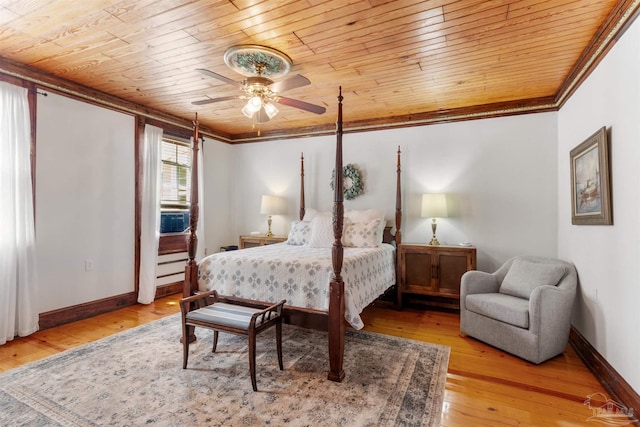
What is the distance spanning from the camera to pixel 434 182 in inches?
173

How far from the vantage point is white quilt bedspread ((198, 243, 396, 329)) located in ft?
8.59

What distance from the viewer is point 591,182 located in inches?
104

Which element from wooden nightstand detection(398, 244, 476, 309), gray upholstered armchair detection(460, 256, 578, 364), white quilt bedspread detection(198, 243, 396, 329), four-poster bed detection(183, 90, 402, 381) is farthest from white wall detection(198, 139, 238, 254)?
gray upholstered armchair detection(460, 256, 578, 364)

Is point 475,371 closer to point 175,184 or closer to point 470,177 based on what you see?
point 470,177

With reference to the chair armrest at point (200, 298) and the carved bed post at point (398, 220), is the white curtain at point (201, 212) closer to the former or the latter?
the chair armrest at point (200, 298)

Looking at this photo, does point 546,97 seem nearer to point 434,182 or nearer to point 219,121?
point 434,182

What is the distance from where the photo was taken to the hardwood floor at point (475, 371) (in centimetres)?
199

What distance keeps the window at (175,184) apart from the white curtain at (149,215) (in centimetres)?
26

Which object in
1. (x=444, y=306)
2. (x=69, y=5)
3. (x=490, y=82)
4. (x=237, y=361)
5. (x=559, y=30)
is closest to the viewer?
(x=69, y=5)

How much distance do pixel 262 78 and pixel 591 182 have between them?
2.90m

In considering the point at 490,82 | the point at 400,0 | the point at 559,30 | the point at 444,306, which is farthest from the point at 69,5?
the point at 444,306

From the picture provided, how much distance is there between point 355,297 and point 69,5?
2939mm

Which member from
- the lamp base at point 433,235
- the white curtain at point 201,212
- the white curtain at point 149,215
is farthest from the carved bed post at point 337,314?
the white curtain at point 201,212

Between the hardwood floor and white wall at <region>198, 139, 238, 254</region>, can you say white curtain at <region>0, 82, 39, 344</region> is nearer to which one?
the hardwood floor
